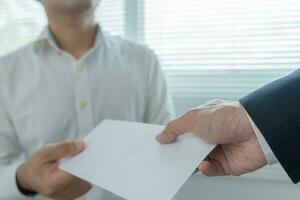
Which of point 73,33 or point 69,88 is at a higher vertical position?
point 73,33

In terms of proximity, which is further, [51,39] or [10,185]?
[51,39]

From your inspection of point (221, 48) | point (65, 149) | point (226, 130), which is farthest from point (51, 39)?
point (226, 130)

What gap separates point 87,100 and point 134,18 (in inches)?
24.1

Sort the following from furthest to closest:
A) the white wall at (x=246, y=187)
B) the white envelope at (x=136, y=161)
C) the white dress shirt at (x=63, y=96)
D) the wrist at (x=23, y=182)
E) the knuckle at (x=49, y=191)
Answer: the white wall at (x=246, y=187) < the white dress shirt at (x=63, y=96) < the wrist at (x=23, y=182) < the knuckle at (x=49, y=191) < the white envelope at (x=136, y=161)

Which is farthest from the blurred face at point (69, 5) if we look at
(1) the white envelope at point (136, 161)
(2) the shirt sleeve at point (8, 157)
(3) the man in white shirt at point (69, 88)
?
(1) the white envelope at point (136, 161)

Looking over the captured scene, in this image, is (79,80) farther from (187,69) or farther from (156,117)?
(187,69)

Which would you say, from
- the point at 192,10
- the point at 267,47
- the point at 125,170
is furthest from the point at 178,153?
the point at 192,10

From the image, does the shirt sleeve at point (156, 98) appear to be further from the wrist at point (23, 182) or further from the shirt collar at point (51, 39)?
the wrist at point (23, 182)

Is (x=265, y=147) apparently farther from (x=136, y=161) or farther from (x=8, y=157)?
(x=8, y=157)

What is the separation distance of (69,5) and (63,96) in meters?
0.32

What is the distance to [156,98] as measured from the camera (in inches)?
54.5

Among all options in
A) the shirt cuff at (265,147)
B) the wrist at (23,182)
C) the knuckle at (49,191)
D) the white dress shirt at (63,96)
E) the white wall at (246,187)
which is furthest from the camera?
the white wall at (246,187)

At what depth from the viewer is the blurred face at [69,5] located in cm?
129

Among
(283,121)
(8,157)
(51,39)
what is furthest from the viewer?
(51,39)
